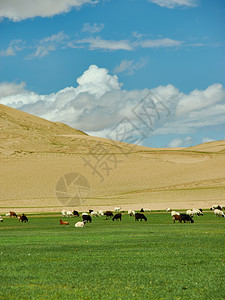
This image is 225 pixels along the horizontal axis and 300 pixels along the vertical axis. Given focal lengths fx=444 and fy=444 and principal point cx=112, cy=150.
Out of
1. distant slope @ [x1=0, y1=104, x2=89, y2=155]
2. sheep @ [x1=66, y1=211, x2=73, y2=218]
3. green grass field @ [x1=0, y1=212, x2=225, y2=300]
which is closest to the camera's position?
green grass field @ [x1=0, y1=212, x2=225, y2=300]

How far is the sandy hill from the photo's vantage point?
62219 mm

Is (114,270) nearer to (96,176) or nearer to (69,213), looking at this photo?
(69,213)

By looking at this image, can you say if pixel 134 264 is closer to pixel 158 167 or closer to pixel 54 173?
pixel 54 173

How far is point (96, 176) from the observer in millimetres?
87312

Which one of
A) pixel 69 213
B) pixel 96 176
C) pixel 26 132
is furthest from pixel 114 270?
pixel 26 132

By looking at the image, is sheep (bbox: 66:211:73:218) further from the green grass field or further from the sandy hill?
the green grass field

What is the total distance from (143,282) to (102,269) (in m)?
1.82

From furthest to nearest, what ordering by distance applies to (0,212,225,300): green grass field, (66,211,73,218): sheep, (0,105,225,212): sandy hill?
(0,105,225,212): sandy hill
(66,211,73,218): sheep
(0,212,225,300): green grass field

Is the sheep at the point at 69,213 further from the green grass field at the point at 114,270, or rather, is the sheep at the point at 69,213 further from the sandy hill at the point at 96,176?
the green grass field at the point at 114,270

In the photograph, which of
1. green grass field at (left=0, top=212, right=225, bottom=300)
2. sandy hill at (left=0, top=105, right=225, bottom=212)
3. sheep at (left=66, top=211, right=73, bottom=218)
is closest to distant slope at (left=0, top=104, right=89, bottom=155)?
sandy hill at (left=0, top=105, right=225, bottom=212)

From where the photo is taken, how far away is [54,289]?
902cm

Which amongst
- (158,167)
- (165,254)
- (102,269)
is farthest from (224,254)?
(158,167)

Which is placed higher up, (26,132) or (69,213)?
(26,132)

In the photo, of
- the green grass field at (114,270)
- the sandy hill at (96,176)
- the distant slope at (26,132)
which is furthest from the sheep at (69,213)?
the distant slope at (26,132)
